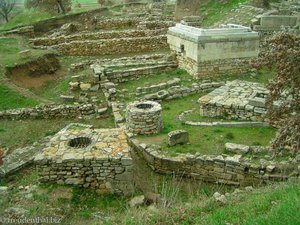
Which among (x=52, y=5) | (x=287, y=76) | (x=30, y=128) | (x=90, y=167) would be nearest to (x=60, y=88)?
(x=30, y=128)

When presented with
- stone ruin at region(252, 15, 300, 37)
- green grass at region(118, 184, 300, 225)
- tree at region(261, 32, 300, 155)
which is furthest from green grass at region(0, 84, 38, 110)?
stone ruin at region(252, 15, 300, 37)

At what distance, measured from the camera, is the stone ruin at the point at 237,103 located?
392 inches

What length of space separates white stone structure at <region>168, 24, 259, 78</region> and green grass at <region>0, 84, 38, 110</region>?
6.24m

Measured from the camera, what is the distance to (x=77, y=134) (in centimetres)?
792

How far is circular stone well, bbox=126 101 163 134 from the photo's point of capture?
9.50m

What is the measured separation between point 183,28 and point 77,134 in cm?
823

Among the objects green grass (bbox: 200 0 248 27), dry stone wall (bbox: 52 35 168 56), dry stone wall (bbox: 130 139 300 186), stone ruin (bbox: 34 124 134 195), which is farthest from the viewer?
green grass (bbox: 200 0 248 27)

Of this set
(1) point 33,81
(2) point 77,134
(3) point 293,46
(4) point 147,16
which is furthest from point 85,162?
(4) point 147,16

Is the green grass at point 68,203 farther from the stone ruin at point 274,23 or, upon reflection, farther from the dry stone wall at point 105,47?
the dry stone wall at point 105,47

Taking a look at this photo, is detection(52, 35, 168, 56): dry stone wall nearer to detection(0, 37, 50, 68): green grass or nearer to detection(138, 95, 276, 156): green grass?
detection(0, 37, 50, 68): green grass

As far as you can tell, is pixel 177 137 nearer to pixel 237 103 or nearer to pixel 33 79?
pixel 237 103

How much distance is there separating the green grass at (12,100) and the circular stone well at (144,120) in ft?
16.0

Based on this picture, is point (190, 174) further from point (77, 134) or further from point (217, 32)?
point (217, 32)

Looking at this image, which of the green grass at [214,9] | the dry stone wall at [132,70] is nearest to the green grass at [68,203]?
the dry stone wall at [132,70]
